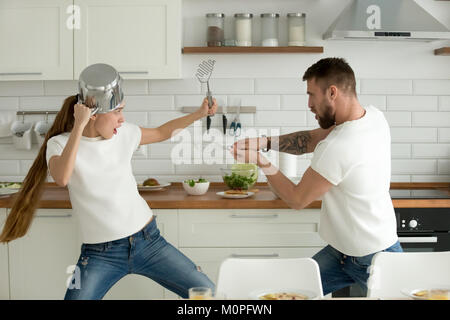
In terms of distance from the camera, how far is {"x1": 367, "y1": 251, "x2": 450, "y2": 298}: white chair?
210cm

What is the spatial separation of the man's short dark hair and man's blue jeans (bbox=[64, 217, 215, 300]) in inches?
38.1

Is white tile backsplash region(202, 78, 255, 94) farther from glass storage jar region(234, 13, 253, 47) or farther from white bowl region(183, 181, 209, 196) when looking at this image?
white bowl region(183, 181, 209, 196)

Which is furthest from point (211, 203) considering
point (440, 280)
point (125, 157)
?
point (440, 280)

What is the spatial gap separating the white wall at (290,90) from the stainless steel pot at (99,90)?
4.95ft

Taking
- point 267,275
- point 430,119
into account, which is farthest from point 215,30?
point 267,275

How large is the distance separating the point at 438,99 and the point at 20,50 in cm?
265

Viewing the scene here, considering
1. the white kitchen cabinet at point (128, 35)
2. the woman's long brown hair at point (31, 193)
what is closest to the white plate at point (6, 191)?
the white kitchen cabinet at point (128, 35)

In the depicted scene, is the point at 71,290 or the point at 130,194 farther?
the point at 130,194

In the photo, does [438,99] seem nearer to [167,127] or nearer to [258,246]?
[258,246]

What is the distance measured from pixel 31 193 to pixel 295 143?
143 centimetres

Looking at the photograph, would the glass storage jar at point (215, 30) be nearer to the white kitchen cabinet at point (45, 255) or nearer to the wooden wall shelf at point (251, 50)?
the wooden wall shelf at point (251, 50)

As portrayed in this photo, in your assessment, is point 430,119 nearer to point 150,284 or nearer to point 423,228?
point 423,228

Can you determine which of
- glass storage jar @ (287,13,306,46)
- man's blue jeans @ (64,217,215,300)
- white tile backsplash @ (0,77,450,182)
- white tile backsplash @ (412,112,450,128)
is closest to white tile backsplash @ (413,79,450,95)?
white tile backsplash @ (0,77,450,182)

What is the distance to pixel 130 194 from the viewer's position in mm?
2504
